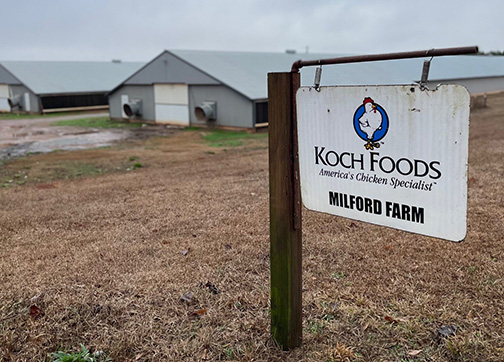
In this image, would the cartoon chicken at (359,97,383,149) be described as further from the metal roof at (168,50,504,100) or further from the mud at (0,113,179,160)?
the metal roof at (168,50,504,100)

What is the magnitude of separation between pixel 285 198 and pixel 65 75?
3724 centimetres

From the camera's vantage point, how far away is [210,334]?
313 cm

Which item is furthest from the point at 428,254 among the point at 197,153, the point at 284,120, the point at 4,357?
the point at 197,153

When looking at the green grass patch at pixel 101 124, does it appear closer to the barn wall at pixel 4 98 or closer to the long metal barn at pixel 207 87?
the long metal barn at pixel 207 87

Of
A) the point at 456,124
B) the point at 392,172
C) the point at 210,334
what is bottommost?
the point at 210,334

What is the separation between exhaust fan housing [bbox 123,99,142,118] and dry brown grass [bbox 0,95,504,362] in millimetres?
18103

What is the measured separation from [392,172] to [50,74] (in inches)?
1474

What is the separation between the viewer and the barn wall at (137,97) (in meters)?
24.2

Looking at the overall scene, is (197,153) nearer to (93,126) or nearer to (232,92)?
(232,92)

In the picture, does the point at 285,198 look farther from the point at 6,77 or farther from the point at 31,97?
the point at 6,77

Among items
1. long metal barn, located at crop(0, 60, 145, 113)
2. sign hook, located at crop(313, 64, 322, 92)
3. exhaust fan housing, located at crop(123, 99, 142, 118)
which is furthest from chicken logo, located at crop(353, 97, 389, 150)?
long metal barn, located at crop(0, 60, 145, 113)

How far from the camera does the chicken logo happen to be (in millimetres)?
2449

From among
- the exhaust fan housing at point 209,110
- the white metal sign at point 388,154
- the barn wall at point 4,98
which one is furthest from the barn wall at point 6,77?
the white metal sign at point 388,154

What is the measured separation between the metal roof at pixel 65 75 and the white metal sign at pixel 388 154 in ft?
108
